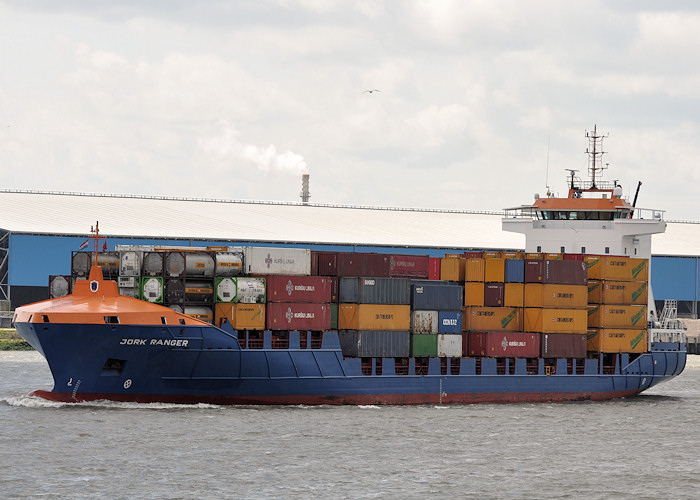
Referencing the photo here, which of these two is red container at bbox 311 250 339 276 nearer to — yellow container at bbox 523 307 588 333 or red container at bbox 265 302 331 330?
red container at bbox 265 302 331 330

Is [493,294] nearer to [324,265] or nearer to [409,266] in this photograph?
[409,266]

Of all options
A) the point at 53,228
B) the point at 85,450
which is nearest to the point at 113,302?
the point at 85,450

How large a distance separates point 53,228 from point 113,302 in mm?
44316

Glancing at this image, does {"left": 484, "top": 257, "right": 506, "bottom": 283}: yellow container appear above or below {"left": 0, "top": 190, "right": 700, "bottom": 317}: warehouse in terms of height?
below

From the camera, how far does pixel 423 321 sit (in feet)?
175

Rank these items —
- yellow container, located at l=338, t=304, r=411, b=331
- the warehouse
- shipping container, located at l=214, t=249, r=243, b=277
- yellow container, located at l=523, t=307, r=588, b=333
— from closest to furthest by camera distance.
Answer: shipping container, located at l=214, t=249, r=243, b=277
yellow container, located at l=338, t=304, r=411, b=331
yellow container, located at l=523, t=307, r=588, b=333
the warehouse

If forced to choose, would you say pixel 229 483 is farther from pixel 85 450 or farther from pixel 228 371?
pixel 228 371

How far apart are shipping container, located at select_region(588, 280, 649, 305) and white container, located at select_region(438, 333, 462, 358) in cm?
825

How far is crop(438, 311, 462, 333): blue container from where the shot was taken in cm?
5372

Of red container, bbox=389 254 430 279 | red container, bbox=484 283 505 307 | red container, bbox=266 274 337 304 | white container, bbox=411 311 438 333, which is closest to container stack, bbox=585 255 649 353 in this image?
red container, bbox=484 283 505 307

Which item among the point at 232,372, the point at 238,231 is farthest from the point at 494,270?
the point at 238,231

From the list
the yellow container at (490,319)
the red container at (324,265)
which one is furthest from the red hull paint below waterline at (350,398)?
the red container at (324,265)

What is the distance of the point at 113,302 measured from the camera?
157ft

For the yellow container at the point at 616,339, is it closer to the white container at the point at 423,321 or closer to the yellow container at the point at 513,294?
the yellow container at the point at 513,294
